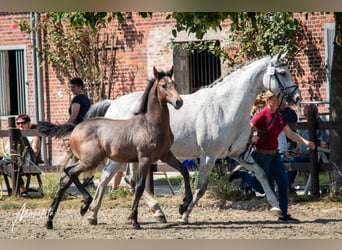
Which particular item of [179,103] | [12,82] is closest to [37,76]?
[12,82]

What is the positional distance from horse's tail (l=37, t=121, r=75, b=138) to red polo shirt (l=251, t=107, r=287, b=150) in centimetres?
242

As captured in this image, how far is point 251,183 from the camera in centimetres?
1046

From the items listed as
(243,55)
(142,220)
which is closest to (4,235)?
(142,220)

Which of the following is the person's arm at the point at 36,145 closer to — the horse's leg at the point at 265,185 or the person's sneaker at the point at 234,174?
the person's sneaker at the point at 234,174

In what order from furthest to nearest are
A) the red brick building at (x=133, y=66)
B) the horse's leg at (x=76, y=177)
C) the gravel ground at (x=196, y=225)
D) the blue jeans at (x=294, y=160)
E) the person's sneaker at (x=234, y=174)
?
the red brick building at (x=133, y=66)
the blue jeans at (x=294, y=160)
the person's sneaker at (x=234, y=174)
the horse's leg at (x=76, y=177)
the gravel ground at (x=196, y=225)

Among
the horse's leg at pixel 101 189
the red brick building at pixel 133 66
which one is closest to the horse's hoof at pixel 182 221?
the horse's leg at pixel 101 189

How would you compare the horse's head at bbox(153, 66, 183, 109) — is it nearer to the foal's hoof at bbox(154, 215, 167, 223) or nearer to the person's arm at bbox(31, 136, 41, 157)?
the foal's hoof at bbox(154, 215, 167, 223)

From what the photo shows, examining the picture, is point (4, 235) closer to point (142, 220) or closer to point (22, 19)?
point (142, 220)

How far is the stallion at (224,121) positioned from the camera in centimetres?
929

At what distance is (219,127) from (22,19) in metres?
9.80

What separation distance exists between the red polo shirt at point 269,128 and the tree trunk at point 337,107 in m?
1.90

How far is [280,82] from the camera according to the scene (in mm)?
9320

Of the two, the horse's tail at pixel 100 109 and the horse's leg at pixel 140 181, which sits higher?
the horse's tail at pixel 100 109

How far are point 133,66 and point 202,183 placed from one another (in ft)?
26.5
